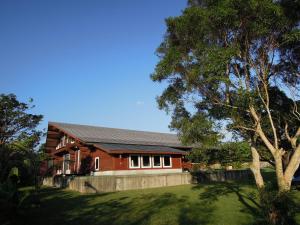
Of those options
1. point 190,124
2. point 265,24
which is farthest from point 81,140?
point 265,24

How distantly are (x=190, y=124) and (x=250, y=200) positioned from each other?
5.65 meters

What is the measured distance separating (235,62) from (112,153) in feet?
58.7

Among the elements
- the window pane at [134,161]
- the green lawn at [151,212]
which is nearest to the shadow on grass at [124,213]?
the green lawn at [151,212]

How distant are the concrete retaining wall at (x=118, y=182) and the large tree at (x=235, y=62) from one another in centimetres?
862

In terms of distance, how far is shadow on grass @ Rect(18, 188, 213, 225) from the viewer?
41.3ft

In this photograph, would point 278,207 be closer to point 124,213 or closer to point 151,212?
point 151,212

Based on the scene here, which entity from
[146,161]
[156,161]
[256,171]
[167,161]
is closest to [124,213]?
[256,171]

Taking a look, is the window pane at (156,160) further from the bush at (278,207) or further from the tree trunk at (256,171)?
the bush at (278,207)

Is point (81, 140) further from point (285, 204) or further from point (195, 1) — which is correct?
point (285, 204)

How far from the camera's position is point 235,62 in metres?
16.9

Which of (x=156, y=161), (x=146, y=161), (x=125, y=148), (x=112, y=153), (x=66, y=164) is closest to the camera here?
(x=112, y=153)

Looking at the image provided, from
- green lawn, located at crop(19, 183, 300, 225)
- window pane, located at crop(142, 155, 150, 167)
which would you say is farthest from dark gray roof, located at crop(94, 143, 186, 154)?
green lawn, located at crop(19, 183, 300, 225)

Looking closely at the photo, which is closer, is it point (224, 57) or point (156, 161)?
point (224, 57)

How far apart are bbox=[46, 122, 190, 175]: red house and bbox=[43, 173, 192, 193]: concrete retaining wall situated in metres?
4.15
